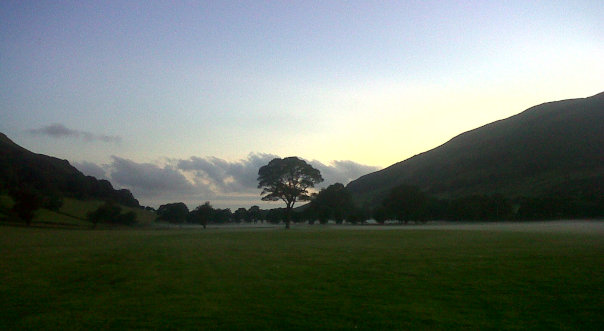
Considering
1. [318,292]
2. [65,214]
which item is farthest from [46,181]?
[318,292]

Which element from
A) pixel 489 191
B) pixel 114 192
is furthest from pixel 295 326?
pixel 489 191

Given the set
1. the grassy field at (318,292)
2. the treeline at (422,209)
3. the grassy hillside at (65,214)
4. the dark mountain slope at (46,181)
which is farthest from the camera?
the dark mountain slope at (46,181)

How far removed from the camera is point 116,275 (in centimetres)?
1928

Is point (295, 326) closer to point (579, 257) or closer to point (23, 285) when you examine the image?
point (23, 285)

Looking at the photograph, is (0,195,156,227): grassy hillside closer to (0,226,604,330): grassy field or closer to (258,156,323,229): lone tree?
(258,156,323,229): lone tree

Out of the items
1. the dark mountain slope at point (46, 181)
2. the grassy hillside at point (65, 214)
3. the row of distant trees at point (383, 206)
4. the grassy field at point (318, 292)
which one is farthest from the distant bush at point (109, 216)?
the grassy field at point (318, 292)

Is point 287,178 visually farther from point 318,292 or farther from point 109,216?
point 318,292

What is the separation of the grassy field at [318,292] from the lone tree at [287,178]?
62068 millimetres

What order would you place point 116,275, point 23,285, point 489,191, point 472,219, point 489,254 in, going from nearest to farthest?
point 23,285, point 116,275, point 489,254, point 472,219, point 489,191

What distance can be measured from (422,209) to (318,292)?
301 ft

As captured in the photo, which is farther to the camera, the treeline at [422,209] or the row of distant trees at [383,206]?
the treeline at [422,209]

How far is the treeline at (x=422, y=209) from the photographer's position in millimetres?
96812

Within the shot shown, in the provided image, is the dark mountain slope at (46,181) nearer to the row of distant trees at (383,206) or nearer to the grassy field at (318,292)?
the row of distant trees at (383,206)

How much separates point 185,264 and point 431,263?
10529 millimetres
